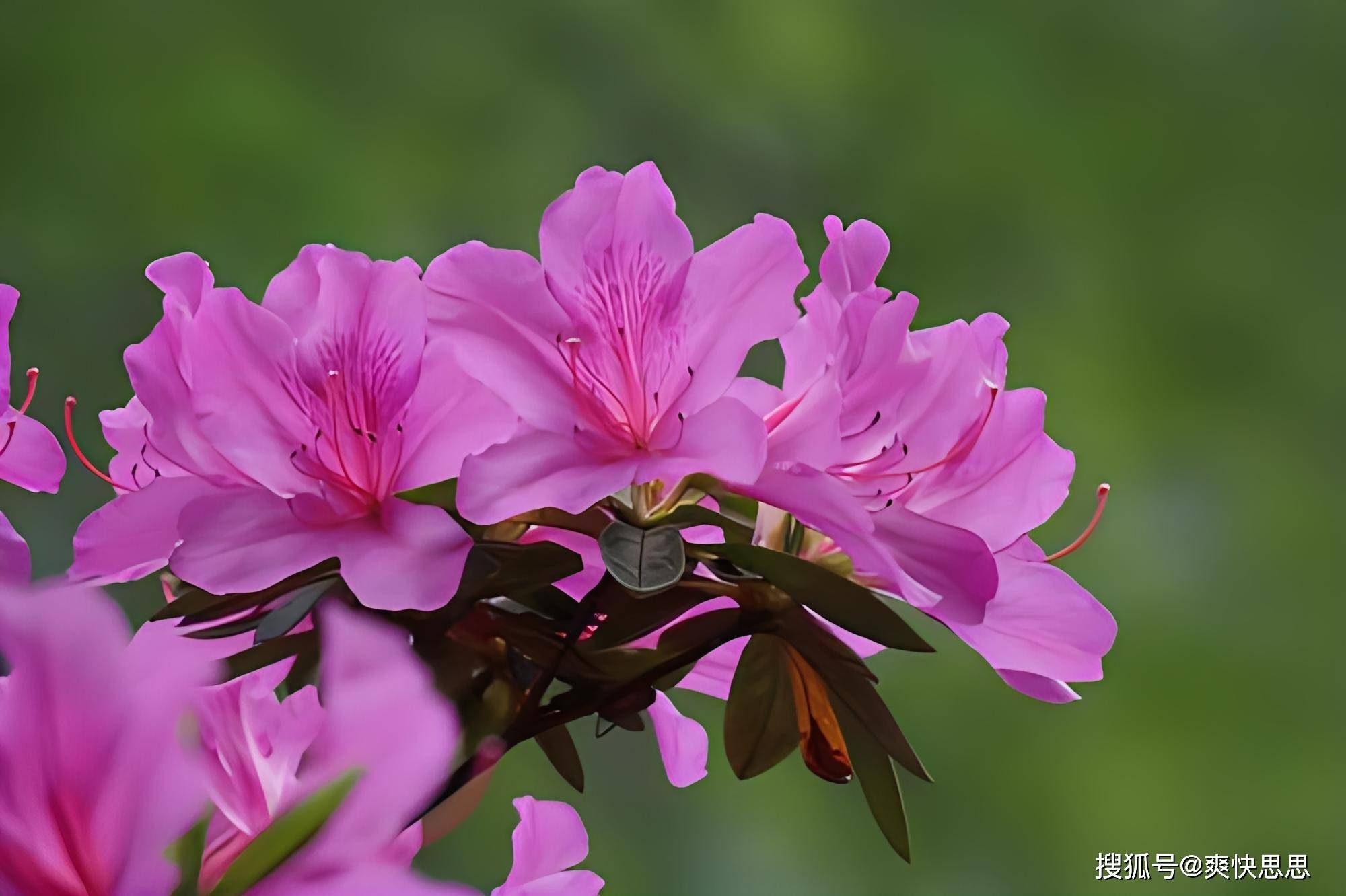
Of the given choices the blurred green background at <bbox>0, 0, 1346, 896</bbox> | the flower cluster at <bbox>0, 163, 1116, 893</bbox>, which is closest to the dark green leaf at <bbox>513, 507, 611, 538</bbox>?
the flower cluster at <bbox>0, 163, 1116, 893</bbox>

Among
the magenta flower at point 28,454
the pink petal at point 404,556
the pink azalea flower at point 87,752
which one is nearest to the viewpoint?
the pink azalea flower at point 87,752

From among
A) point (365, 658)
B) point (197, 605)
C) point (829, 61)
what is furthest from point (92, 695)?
point (829, 61)

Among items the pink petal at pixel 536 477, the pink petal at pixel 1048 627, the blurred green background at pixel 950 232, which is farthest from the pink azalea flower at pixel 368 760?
the blurred green background at pixel 950 232

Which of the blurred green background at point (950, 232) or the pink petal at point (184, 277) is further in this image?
the blurred green background at point (950, 232)

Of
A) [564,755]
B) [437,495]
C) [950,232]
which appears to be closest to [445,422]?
[437,495]

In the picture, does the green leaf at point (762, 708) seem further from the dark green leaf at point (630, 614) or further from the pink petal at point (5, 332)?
the pink petal at point (5, 332)

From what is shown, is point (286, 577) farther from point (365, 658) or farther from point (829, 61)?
point (829, 61)

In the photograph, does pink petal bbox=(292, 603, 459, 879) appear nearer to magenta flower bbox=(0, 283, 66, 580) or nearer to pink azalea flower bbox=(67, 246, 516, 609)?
pink azalea flower bbox=(67, 246, 516, 609)
